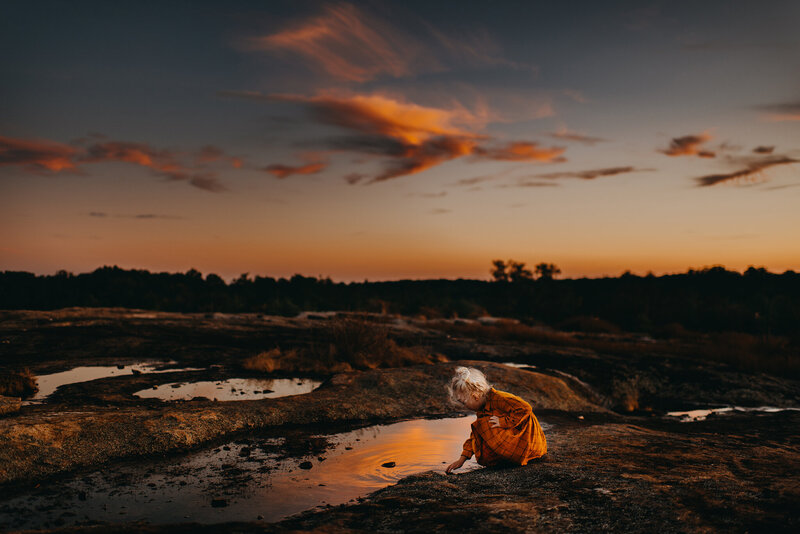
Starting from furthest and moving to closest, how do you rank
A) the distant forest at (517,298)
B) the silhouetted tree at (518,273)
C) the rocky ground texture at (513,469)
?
1. the silhouetted tree at (518,273)
2. the distant forest at (517,298)
3. the rocky ground texture at (513,469)

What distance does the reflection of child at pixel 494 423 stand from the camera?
5.24 m

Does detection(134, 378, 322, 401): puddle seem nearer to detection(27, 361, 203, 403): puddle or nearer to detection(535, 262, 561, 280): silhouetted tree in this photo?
detection(27, 361, 203, 403): puddle

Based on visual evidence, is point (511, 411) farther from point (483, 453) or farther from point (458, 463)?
point (458, 463)

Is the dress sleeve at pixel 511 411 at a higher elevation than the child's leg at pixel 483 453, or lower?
higher

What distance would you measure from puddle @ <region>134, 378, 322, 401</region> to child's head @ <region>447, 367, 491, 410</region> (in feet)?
21.4

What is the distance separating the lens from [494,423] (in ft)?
17.6

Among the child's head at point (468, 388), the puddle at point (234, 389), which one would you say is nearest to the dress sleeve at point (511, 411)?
the child's head at point (468, 388)

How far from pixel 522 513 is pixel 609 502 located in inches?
36.8

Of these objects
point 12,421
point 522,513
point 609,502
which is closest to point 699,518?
point 609,502

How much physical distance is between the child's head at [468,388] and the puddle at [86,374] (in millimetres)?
8313

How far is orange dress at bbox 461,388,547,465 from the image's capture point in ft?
17.5

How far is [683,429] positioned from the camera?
31.3 ft

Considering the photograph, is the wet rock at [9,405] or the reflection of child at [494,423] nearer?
the reflection of child at [494,423]

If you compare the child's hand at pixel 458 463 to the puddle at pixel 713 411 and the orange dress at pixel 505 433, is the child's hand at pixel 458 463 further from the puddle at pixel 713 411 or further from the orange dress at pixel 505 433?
the puddle at pixel 713 411
